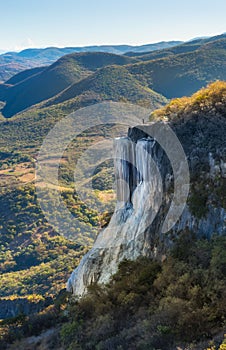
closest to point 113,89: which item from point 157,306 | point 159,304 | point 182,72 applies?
point 182,72

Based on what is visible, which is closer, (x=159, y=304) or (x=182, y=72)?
(x=159, y=304)

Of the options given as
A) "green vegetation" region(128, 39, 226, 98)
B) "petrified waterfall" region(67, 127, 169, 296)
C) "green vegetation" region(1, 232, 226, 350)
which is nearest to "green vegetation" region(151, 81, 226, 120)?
"petrified waterfall" region(67, 127, 169, 296)

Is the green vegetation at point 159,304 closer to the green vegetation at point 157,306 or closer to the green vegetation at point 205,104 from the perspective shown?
the green vegetation at point 157,306

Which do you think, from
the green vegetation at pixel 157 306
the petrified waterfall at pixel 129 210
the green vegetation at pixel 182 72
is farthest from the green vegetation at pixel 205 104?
the green vegetation at pixel 182 72

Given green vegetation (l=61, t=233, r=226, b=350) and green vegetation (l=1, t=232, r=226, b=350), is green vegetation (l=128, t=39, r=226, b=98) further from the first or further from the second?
green vegetation (l=61, t=233, r=226, b=350)

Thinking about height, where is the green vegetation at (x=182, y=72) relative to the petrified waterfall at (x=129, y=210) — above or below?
→ above

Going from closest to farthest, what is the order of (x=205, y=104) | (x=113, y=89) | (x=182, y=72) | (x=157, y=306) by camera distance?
(x=157, y=306), (x=205, y=104), (x=113, y=89), (x=182, y=72)

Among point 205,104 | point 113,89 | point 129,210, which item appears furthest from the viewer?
point 113,89

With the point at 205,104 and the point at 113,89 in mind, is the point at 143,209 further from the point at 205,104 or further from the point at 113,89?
the point at 113,89
